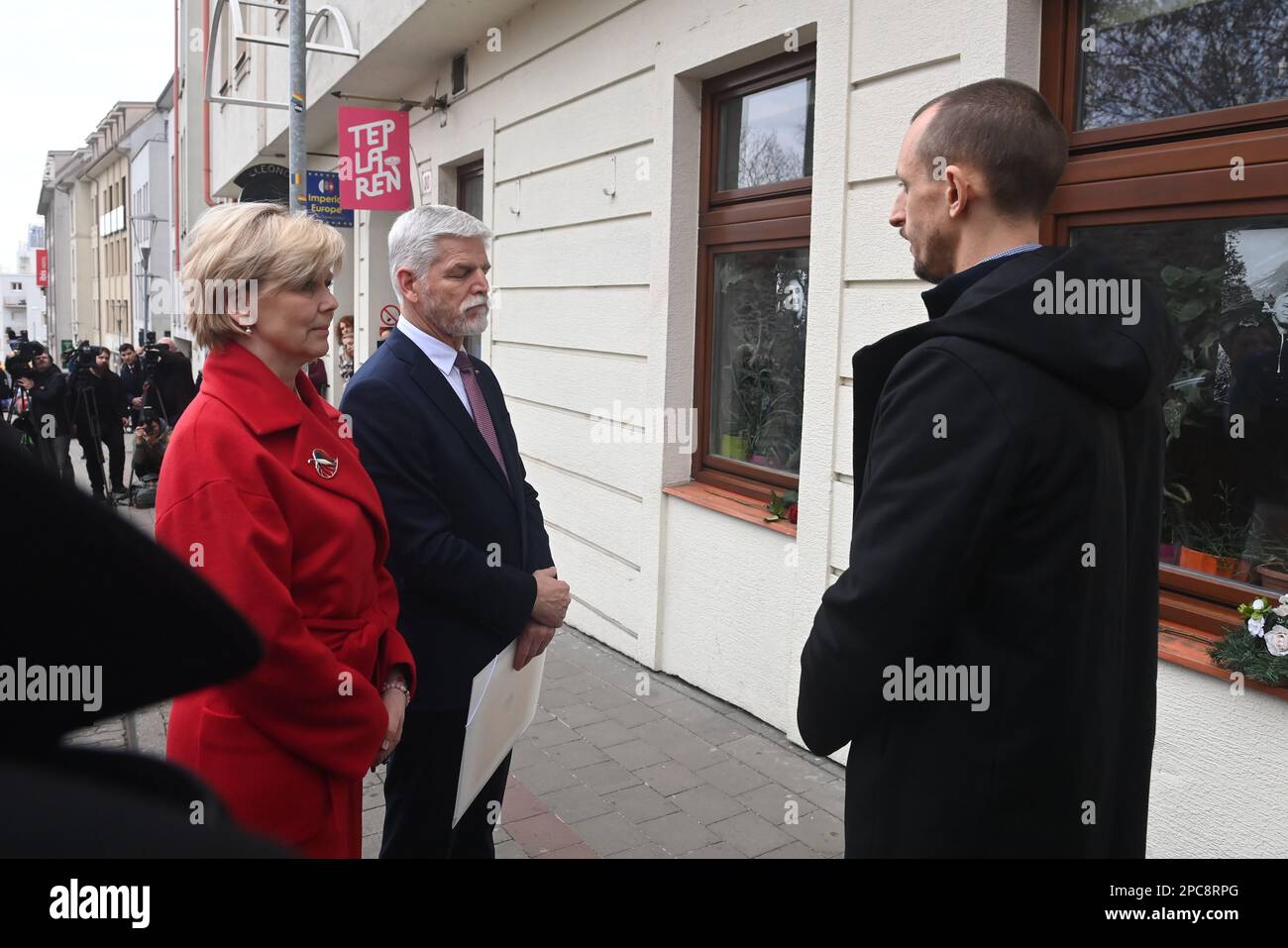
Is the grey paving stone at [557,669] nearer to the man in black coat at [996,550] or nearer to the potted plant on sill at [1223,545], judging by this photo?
the potted plant on sill at [1223,545]

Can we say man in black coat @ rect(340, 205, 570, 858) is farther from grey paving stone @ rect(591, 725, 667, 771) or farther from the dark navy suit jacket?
grey paving stone @ rect(591, 725, 667, 771)

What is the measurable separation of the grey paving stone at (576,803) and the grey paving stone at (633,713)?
769 millimetres

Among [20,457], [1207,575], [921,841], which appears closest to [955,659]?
[921,841]

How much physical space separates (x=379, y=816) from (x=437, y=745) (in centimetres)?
156

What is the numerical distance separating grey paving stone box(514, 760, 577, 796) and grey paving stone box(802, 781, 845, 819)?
1019 millimetres

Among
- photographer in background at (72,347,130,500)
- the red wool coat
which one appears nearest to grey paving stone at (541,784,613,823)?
the red wool coat

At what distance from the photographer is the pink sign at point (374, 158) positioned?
352 inches

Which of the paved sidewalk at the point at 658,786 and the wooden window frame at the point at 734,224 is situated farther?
the wooden window frame at the point at 734,224

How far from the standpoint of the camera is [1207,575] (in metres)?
3.27

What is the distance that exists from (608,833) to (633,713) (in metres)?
1.31

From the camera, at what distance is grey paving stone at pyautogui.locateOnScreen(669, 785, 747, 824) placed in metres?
4.04

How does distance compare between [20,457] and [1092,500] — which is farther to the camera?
[1092,500]

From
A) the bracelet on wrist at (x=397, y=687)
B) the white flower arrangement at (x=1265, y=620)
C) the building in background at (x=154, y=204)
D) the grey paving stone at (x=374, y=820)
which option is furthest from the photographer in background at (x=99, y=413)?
the building in background at (x=154, y=204)
